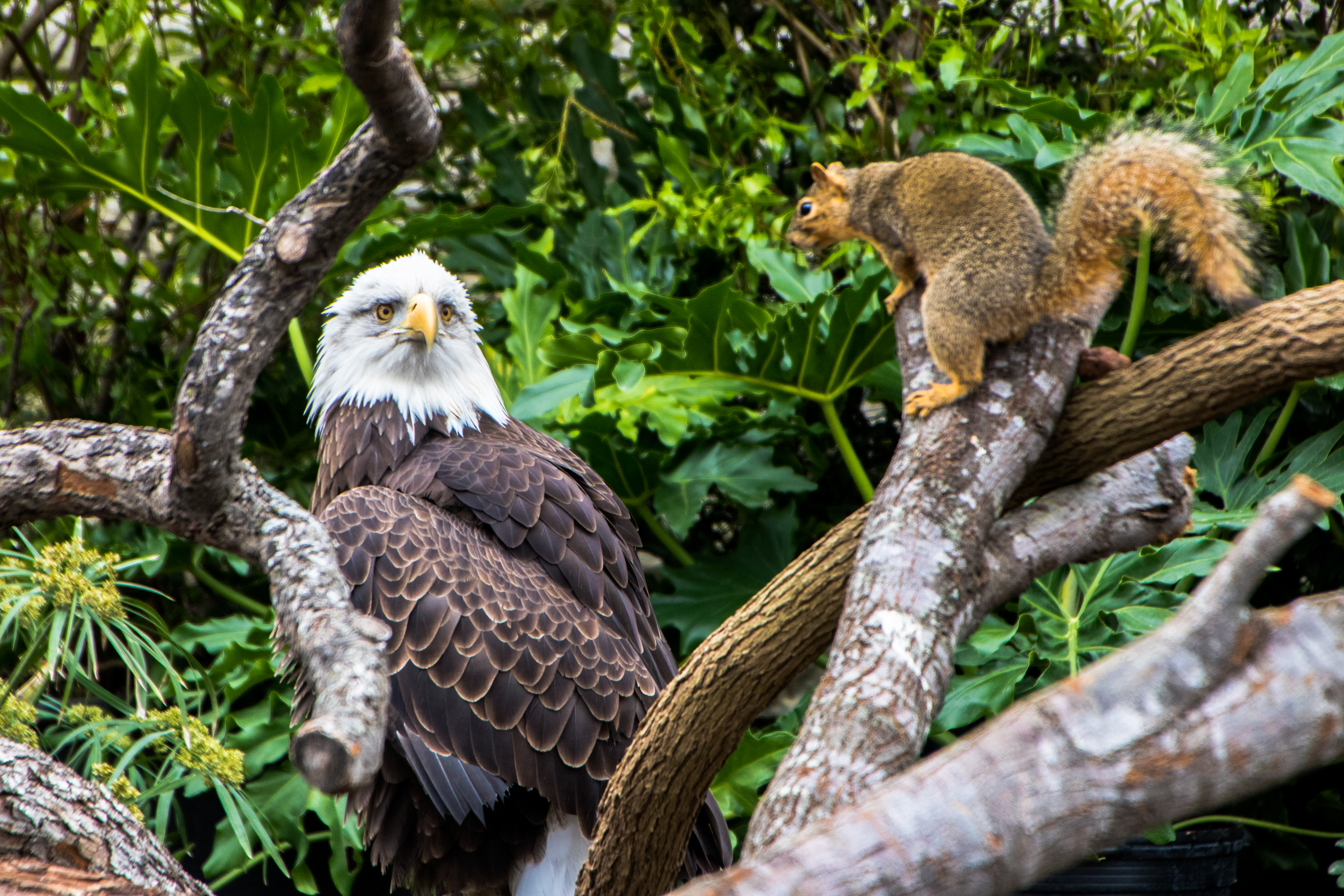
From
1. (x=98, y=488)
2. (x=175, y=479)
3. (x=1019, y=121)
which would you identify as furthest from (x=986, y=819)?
(x=1019, y=121)

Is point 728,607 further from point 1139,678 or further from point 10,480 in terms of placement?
point 1139,678

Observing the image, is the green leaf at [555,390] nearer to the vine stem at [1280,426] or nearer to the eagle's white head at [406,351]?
the eagle's white head at [406,351]

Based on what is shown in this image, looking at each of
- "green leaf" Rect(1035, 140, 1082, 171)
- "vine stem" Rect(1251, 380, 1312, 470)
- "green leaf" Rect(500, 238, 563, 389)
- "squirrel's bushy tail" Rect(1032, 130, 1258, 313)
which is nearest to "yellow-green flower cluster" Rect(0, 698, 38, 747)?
"squirrel's bushy tail" Rect(1032, 130, 1258, 313)

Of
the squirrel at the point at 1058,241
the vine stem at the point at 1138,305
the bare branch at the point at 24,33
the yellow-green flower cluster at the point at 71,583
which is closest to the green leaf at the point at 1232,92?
the vine stem at the point at 1138,305

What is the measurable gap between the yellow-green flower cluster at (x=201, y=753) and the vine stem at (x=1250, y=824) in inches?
74.0

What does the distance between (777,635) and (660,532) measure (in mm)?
1575

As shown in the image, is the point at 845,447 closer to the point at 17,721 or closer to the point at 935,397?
the point at 935,397

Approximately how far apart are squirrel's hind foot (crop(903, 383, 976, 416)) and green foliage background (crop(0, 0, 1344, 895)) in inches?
20.1

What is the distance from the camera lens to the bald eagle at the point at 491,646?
180cm

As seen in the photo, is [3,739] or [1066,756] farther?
[3,739]

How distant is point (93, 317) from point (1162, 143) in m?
3.46

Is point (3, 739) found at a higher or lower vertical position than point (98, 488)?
lower

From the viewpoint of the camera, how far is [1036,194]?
8.72 ft

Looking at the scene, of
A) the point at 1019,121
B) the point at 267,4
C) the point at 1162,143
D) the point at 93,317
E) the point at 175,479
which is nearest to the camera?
the point at 175,479
